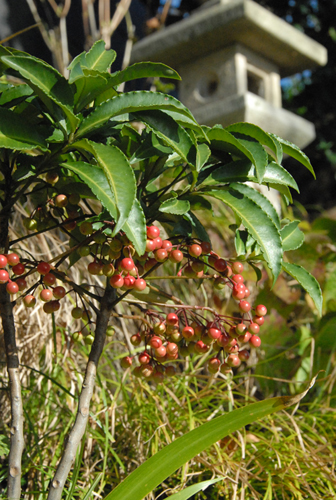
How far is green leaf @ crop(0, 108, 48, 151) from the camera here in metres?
0.68

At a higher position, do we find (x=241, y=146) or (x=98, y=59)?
(x=98, y=59)

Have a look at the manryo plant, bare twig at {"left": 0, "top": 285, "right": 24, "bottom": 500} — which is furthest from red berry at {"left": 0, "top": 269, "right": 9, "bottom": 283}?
bare twig at {"left": 0, "top": 285, "right": 24, "bottom": 500}

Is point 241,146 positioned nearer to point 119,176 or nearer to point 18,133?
point 119,176

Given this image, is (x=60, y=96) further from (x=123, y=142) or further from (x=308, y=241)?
(x=308, y=241)

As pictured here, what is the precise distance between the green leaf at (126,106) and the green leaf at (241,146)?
0.30 ft

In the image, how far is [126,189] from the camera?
25.4 inches

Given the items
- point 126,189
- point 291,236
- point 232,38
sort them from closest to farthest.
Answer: point 126,189 → point 291,236 → point 232,38

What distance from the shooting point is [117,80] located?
71 centimetres

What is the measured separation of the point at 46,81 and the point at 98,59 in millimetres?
209

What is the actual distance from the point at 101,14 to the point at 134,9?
1002 mm

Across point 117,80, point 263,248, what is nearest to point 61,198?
point 117,80

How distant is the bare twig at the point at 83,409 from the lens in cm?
82

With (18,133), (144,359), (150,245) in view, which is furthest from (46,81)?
(144,359)

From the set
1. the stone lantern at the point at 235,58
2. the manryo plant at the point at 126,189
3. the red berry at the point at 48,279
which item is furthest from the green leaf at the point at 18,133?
the stone lantern at the point at 235,58
